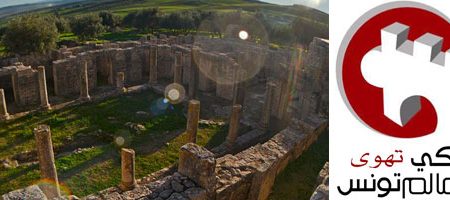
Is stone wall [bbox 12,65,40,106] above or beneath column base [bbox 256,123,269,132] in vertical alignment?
above

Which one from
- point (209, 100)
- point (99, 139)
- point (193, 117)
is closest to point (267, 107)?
point (193, 117)

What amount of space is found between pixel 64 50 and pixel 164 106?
11.2 metres

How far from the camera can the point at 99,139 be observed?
1728cm

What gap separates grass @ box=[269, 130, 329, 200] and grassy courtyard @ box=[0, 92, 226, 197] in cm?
524

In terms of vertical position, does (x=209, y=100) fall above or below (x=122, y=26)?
below

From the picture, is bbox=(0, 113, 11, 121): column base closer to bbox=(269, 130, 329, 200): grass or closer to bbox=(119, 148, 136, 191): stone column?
bbox=(119, 148, 136, 191): stone column

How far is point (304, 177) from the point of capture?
41.9ft

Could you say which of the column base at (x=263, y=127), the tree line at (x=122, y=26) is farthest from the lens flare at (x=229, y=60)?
the tree line at (x=122, y=26)

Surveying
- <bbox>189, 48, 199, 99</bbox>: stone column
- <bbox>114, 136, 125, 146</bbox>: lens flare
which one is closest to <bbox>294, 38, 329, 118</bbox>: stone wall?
<bbox>189, 48, 199, 99</bbox>: stone column

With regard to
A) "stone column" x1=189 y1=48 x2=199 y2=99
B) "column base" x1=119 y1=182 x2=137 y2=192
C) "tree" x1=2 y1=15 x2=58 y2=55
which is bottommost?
"column base" x1=119 y1=182 x2=137 y2=192

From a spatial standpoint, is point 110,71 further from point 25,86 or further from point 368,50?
point 368,50

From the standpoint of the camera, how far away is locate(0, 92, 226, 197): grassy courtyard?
1398 cm

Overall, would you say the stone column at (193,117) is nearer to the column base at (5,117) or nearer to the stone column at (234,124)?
the stone column at (234,124)

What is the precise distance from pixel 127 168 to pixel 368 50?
9135 mm
